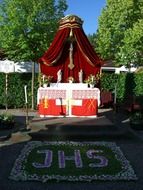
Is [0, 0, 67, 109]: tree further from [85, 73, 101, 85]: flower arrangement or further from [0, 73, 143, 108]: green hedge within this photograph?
[85, 73, 101, 85]: flower arrangement

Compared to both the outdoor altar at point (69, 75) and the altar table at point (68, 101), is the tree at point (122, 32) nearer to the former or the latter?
the outdoor altar at point (69, 75)

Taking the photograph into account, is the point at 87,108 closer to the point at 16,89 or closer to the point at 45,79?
the point at 45,79

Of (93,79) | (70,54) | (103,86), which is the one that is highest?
(70,54)

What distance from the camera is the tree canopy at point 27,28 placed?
1040 inches

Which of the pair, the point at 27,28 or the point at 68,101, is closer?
the point at 68,101

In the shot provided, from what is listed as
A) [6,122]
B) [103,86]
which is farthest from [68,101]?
[103,86]

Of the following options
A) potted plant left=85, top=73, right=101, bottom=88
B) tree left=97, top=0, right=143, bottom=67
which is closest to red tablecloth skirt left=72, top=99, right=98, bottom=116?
potted plant left=85, top=73, right=101, bottom=88

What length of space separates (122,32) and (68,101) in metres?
16.4

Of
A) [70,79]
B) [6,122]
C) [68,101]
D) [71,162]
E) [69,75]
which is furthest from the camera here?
[69,75]

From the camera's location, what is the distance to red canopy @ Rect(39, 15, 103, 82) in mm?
20141

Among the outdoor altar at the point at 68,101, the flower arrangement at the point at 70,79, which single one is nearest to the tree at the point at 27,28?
the flower arrangement at the point at 70,79

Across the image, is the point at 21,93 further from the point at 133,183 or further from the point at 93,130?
the point at 133,183

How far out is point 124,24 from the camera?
34469 millimetres

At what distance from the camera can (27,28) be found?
87.2ft
